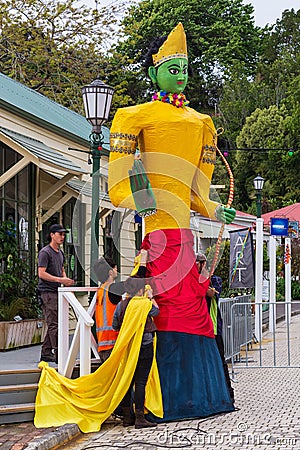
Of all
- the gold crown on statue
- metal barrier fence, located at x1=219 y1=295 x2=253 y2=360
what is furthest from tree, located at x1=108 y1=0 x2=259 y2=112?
the gold crown on statue

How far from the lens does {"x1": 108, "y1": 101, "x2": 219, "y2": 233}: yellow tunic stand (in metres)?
8.31

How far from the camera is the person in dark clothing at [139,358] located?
7.85 meters

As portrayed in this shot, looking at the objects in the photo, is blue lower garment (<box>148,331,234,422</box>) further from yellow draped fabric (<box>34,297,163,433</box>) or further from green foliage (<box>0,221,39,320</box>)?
green foliage (<box>0,221,39,320</box>)

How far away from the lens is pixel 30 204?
12.8 meters

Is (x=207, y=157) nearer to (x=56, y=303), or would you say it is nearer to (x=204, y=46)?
(x=56, y=303)

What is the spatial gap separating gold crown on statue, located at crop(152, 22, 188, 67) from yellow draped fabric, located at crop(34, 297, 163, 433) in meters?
2.65

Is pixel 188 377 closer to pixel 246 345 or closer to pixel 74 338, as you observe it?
pixel 74 338

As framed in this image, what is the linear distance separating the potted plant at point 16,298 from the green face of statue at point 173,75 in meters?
4.02

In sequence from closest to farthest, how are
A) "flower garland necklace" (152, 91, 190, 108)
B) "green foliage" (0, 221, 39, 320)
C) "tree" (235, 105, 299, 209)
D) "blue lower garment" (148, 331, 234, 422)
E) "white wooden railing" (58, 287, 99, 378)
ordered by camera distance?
"blue lower garment" (148, 331, 234, 422) → "white wooden railing" (58, 287, 99, 378) → "flower garland necklace" (152, 91, 190, 108) → "green foliage" (0, 221, 39, 320) → "tree" (235, 105, 299, 209)

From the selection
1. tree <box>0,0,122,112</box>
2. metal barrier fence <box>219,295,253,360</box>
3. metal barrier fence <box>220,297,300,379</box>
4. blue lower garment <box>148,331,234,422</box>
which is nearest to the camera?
blue lower garment <box>148,331,234,422</box>

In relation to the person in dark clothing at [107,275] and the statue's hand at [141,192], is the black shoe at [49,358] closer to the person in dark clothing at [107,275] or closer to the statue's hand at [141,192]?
the person in dark clothing at [107,275]

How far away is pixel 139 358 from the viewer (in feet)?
25.9

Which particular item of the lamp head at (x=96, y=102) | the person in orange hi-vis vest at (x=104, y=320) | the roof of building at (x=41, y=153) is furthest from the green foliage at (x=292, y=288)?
the person in orange hi-vis vest at (x=104, y=320)

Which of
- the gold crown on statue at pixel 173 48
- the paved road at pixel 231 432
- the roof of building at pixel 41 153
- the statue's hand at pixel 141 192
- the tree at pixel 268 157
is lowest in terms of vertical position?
the paved road at pixel 231 432
